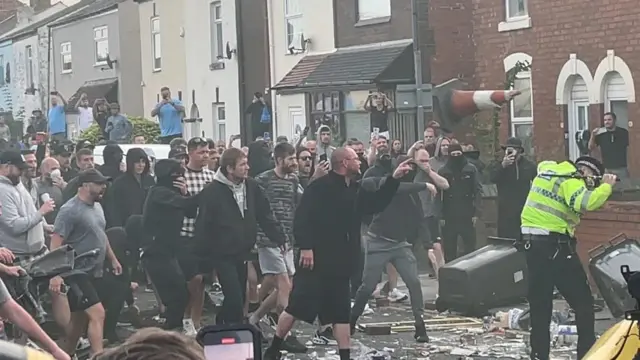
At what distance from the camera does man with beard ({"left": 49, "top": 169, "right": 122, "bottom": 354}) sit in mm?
10133

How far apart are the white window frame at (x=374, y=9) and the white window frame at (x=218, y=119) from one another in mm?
7183

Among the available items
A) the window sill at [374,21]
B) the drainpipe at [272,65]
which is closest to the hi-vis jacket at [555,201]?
the window sill at [374,21]

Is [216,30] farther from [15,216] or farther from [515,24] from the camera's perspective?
[15,216]

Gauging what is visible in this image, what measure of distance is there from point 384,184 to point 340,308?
1.17 meters

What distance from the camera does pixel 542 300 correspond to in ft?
31.8

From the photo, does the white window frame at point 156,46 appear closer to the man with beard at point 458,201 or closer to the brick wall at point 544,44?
the brick wall at point 544,44

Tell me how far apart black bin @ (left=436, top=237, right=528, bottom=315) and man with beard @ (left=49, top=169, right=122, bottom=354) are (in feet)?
14.8

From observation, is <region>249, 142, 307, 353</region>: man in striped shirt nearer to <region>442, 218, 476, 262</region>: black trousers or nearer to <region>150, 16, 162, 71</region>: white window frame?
<region>442, 218, 476, 262</region>: black trousers

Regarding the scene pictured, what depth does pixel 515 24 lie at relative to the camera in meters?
20.7

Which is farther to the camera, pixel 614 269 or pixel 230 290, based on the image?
pixel 614 269

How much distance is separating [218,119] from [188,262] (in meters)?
20.0

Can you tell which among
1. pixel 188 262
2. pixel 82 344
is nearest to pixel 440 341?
pixel 188 262

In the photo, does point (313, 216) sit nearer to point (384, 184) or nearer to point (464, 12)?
point (384, 184)

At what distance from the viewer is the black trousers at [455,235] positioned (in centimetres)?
1599
